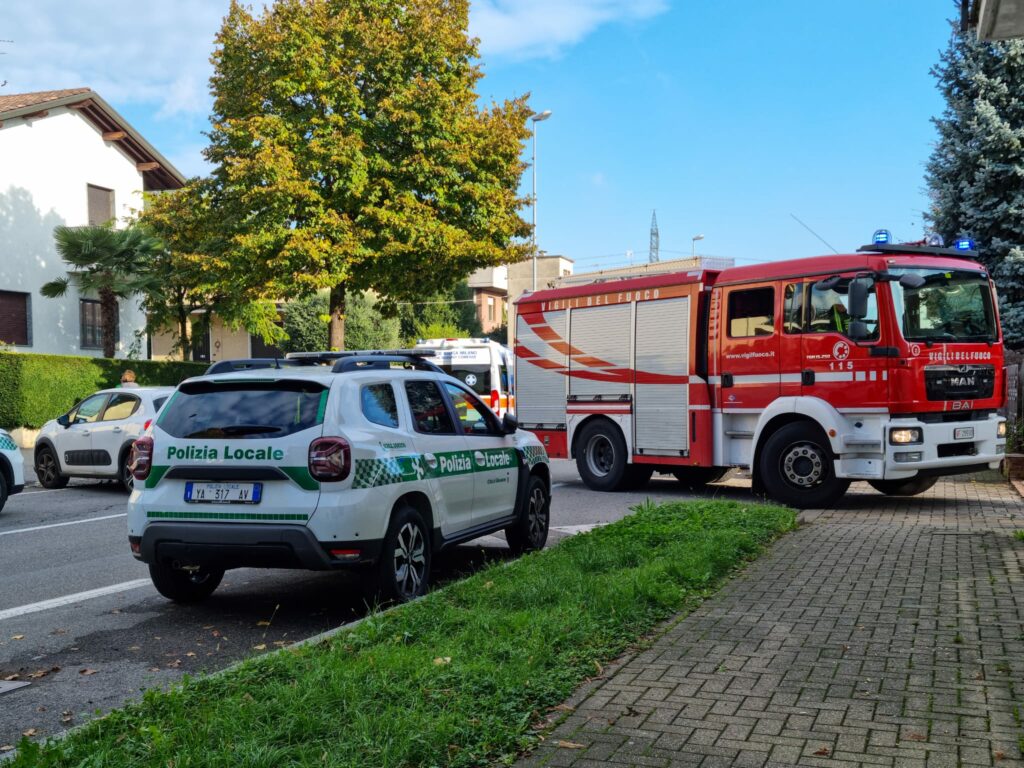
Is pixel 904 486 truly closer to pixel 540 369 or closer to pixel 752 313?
pixel 752 313

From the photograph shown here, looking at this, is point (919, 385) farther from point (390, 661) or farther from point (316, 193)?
point (316, 193)

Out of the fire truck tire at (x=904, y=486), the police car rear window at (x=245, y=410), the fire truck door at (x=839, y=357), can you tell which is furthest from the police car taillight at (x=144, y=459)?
the fire truck tire at (x=904, y=486)

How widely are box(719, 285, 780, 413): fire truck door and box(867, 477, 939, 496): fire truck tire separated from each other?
2.24m

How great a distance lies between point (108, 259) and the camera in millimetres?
26812

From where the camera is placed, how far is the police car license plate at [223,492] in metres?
6.57

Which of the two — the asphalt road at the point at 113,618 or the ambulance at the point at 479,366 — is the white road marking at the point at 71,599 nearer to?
the asphalt road at the point at 113,618

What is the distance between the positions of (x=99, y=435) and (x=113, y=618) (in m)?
8.87

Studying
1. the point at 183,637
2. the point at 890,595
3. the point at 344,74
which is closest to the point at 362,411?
the point at 183,637

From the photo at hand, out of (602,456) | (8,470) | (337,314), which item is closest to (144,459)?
(8,470)

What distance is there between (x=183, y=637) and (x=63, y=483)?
10.9 m

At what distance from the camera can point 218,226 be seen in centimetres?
2748

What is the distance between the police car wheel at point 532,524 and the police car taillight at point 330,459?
9.17ft

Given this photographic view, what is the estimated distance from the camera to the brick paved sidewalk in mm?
3896

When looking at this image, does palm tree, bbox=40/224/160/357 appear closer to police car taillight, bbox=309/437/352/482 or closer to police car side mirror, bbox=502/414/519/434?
police car side mirror, bbox=502/414/519/434
